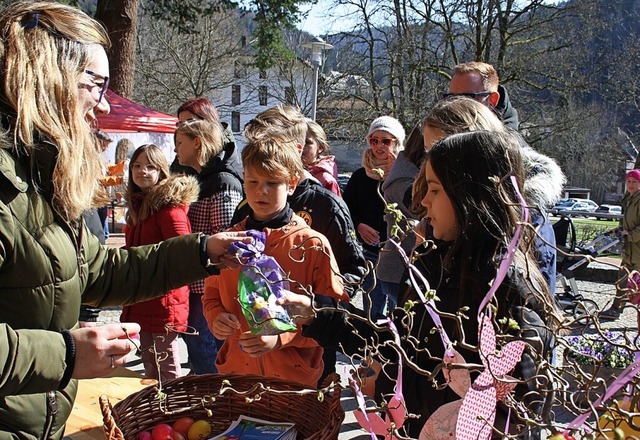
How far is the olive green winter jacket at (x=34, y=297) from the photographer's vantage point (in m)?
1.23

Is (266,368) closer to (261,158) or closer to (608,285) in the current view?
(261,158)

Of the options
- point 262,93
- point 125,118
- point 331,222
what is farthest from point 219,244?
point 262,93

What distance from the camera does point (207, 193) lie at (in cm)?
371

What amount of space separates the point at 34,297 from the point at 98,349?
0.21 m

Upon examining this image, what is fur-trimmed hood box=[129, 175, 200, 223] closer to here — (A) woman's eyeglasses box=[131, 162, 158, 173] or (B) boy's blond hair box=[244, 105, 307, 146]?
→ (A) woman's eyeglasses box=[131, 162, 158, 173]

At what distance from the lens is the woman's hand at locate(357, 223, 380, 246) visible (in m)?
4.24

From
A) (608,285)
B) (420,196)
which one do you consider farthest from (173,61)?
(420,196)

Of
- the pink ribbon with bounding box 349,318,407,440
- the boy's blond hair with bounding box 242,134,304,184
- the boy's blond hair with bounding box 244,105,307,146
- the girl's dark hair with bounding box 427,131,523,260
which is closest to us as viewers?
the pink ribbon with bounding box 349,318,407,440

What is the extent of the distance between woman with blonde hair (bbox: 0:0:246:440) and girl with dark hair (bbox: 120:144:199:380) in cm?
186

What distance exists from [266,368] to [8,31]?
1469 millimetres

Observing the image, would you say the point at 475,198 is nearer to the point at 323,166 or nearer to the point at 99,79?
the point at 99,79

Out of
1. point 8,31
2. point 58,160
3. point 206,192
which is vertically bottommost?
point 206,192

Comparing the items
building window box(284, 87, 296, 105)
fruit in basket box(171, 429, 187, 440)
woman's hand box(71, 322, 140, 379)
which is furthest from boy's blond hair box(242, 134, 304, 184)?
building window box(284, 87, 296, 105)

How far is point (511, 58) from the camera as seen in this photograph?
1841 cm
